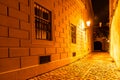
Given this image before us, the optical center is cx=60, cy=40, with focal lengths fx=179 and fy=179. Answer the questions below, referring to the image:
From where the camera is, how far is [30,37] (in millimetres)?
5922

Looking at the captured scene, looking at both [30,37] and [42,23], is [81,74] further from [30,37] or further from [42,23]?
[42,23]

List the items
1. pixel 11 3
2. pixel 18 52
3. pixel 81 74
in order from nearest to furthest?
1. pixel 11 3
2. pixel 18 52
3. pixel 81 74

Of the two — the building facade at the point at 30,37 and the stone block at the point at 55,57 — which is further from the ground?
the building facade at the point at 30,37

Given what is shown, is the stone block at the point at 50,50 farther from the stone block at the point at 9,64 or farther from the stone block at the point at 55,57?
the stone block at the point at 9,64

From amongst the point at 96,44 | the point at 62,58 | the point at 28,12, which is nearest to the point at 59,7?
the point at 62,58

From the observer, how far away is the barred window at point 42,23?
22.2ft

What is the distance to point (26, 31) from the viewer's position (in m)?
5.73

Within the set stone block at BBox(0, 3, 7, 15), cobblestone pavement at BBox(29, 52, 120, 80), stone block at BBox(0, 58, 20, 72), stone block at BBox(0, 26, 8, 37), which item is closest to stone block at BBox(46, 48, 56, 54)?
cobblestone pavement at BBox(29, 52, 120, 80)

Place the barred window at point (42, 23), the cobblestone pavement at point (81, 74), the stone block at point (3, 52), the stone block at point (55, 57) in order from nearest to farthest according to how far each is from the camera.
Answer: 1. the stone block at point (3, 52)
2. the cobblestone pavement at point (81, 74)
3. the barred window at point (42, 23)
4. the stone block at point (55, 57)

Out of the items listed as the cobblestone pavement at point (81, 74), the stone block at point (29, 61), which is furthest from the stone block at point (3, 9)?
the cobblestone pavement at point (81, 74)

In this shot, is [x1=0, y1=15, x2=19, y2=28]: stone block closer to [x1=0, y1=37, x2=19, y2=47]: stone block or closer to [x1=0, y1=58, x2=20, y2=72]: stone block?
[x1=0, y1=37, x2=19, y2=47]: stone block

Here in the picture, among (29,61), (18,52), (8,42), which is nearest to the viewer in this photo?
(8,42)

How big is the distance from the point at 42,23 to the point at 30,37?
143 centimetres

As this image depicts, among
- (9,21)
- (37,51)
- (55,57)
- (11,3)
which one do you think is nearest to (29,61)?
(37,51)
